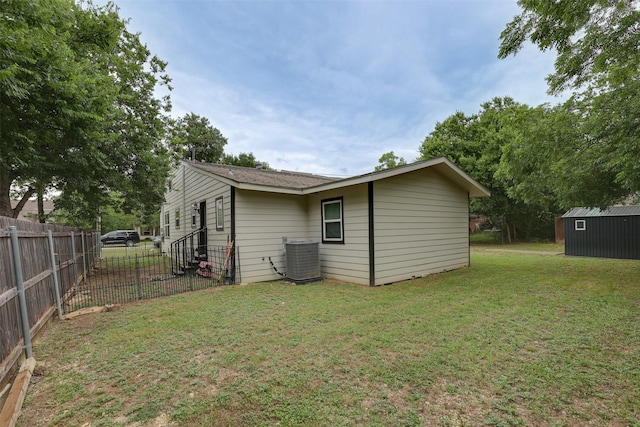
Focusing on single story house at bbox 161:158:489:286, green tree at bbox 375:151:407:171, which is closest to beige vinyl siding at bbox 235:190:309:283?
single story house at bbox 161:158:489:286

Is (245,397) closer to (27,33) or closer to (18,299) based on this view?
(18,299)

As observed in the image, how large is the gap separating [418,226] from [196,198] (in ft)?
24.0

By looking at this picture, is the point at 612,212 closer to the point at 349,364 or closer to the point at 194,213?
the point at 349,364

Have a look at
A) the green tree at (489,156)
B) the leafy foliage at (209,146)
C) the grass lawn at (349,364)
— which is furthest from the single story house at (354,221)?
the leafy foliage at (209,146)

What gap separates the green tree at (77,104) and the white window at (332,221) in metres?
5.17

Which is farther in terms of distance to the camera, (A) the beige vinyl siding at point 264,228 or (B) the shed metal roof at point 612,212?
(B) the shed metal roof at point 612,212

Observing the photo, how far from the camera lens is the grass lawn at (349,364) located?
87.0 inches

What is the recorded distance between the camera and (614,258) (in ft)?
35.8

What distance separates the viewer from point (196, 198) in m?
10.1

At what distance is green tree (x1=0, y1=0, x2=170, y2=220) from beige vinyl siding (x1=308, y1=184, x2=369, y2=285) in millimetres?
5239

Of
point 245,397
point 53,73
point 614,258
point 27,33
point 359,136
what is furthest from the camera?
point 359,136

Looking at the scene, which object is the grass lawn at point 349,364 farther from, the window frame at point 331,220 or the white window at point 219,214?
the white window at point 219,214

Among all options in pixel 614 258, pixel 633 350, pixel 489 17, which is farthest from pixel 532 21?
pixel 614 258

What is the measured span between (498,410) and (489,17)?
9338 millimetres
